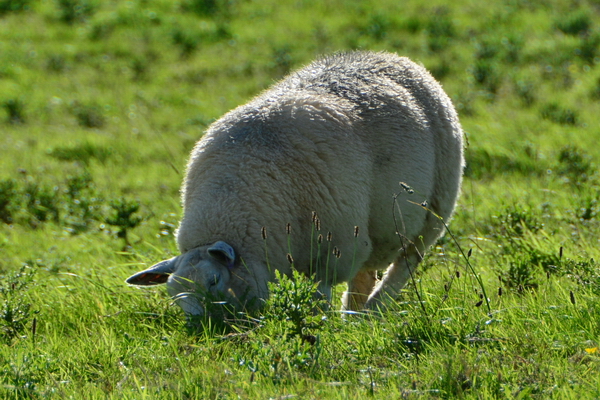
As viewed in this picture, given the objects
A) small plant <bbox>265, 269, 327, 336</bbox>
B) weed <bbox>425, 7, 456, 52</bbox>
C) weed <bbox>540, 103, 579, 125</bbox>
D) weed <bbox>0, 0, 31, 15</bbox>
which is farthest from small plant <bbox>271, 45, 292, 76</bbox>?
small plant <bbox>265, 269, 327, 336</bbox>

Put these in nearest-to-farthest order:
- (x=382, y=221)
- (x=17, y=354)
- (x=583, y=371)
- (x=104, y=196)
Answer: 1. (x=583, y=371)
2. (x=17, y=354)
3. (x=382, y=221)
4. (x=104, y=196)

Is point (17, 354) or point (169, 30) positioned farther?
point (169, 30)

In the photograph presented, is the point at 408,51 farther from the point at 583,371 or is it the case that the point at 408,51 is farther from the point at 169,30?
the point at 583,371

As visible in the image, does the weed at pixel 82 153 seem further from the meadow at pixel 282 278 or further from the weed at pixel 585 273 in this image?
the weed at pixel 585 273

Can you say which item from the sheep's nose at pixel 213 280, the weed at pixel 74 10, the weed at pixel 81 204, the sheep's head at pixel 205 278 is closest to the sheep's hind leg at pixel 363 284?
the sheep's head at pixel 205 278

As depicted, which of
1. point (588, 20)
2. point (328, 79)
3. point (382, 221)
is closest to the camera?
point (382, 221)

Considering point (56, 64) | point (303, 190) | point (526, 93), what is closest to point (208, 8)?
point (56, 64)

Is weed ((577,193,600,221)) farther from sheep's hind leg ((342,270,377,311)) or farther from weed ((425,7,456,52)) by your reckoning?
weed ((425,7,456,52))

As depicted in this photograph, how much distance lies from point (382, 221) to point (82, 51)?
32.1 feet

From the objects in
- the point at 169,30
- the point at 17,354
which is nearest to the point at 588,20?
the point at 169,30

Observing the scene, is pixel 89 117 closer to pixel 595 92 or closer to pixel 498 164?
pixel 498 164

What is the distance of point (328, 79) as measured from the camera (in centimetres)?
458

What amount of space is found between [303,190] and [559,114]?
568 centimetres

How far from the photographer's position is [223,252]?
11.7ft
